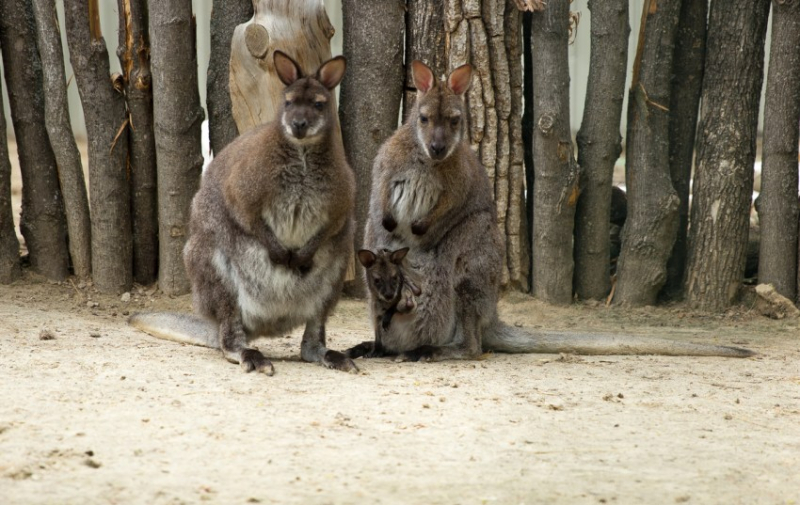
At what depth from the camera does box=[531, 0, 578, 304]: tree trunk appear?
6.62 meters

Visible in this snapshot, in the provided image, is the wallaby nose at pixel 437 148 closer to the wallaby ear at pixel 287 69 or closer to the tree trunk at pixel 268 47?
the wallaby ear at pixel 287 69

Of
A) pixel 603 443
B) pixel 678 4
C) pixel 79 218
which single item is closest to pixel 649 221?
pixel 678 4

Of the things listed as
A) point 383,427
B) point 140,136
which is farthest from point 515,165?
point 383,427

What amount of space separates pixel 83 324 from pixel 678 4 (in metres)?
4.53

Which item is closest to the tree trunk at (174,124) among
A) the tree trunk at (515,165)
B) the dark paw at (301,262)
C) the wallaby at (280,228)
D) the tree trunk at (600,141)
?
the wallaby at (280,228)

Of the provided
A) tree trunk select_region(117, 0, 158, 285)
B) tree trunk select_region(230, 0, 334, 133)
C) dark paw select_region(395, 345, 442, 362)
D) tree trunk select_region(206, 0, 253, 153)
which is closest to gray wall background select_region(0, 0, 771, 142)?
tree trunk select_region(117, 0, 158, 285)

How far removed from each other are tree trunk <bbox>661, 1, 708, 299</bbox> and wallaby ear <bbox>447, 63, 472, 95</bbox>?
7.58ft

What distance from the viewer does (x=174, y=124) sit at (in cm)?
639

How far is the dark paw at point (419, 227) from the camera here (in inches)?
208

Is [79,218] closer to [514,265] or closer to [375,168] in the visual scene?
[375,168]

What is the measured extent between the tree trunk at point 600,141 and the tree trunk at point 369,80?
1411 mm

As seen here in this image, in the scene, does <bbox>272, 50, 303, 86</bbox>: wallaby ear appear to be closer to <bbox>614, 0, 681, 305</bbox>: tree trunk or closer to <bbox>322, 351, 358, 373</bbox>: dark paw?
<bbox>322, 351, 358, 373</bbox>: dark paw

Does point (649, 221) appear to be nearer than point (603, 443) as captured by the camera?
No

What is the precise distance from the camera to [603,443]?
359 cm
